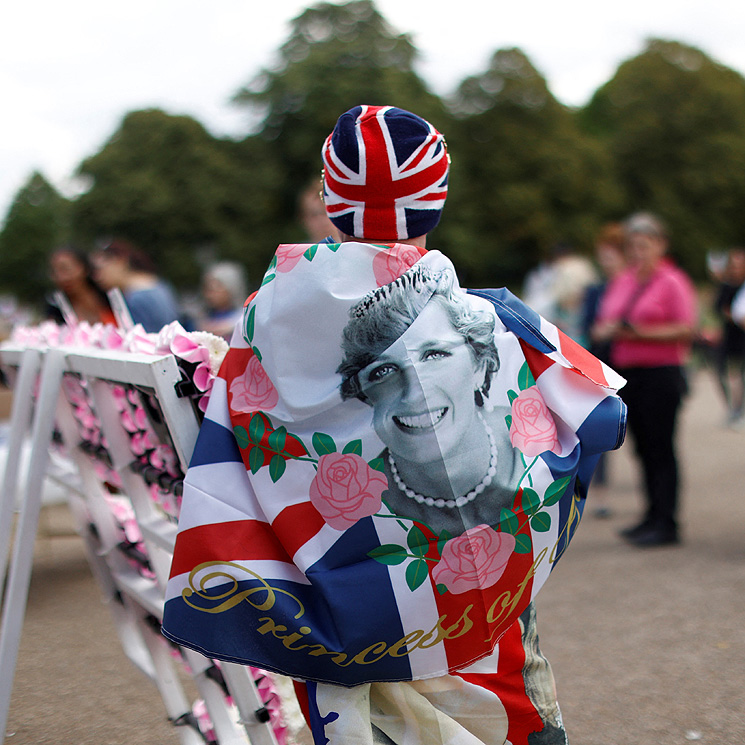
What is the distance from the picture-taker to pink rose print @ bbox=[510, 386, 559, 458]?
70.6 inches

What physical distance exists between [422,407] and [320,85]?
31.1m

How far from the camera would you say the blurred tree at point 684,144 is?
38.6 metres

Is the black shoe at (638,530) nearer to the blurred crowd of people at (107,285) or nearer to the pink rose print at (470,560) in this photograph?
the blurred crowd of people at (107,285)

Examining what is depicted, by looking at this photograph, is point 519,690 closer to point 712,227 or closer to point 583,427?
point 583,427

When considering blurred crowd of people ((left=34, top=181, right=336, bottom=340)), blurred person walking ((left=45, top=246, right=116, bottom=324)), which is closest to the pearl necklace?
blurred crowd of people ((left=34, top=181, right=336, bottom=340))

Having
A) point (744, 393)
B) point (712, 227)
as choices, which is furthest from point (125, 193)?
point (744, 393)

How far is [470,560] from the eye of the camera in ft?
5.67

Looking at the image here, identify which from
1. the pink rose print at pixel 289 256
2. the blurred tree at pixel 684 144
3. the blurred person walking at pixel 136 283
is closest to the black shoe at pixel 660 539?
the blurred person walking at pixel 136 283

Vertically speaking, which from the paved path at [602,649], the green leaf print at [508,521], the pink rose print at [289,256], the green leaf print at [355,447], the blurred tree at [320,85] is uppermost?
the blurred tree at [320,85]

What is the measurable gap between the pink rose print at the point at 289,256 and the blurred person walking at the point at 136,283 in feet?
9.83

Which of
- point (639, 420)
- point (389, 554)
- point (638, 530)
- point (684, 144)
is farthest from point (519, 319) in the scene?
point (684, 144)

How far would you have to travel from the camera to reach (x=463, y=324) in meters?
1.77

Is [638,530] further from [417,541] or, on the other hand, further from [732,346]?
[732,346]

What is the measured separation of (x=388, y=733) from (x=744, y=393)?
9282 mm
